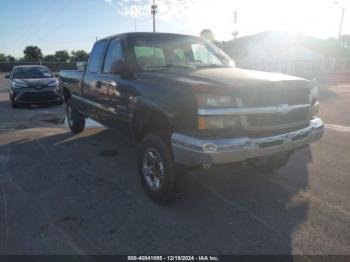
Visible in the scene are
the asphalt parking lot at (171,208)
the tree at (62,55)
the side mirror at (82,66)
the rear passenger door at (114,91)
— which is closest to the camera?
the asphalt parking lot at (171,208)

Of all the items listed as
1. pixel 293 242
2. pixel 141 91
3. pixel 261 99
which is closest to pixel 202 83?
pixel 261 99

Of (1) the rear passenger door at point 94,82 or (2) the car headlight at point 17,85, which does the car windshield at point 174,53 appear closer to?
(1) the rear passenger door at point 94,82

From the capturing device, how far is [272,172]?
4660 mm

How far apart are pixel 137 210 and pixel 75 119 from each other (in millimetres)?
4192

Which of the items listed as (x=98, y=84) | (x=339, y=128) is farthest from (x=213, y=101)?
(x=339, y=128)

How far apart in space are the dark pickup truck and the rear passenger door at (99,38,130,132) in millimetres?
14

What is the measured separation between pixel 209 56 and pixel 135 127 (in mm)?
1774

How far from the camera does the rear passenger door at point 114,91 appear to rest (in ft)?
14.2

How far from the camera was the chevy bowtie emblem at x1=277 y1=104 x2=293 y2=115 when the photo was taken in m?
3.34

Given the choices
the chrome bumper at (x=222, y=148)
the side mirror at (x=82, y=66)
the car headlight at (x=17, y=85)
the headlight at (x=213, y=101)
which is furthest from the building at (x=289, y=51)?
the headlight at (x=213, y=101)

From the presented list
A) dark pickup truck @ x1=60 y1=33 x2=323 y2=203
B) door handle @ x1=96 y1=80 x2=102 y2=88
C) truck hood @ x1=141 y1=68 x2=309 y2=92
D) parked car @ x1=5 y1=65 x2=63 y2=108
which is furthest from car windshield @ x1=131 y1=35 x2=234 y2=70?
parked car @ x1=5 y1=65 x2=63 y2=108

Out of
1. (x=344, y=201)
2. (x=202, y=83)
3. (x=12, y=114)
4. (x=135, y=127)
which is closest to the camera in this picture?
(x=202, y=83)

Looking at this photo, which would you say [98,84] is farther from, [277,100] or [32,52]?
[32,52]

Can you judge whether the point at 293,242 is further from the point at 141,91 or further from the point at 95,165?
the point at 95,165
